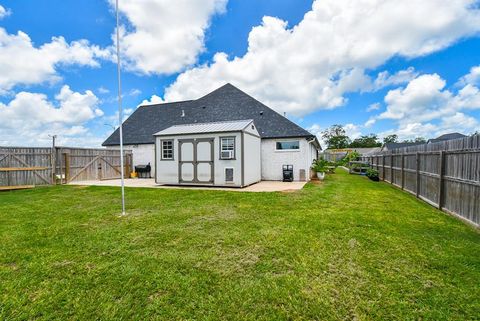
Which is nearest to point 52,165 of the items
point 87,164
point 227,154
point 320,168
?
point 87,164

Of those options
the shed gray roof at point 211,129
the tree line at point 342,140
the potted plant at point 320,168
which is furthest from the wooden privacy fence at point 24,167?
the tree line at point 342,140

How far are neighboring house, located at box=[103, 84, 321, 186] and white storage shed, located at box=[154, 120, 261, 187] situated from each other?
0.05m

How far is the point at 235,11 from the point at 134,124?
12.6 meters

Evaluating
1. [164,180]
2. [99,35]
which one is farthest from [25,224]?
[99,35]

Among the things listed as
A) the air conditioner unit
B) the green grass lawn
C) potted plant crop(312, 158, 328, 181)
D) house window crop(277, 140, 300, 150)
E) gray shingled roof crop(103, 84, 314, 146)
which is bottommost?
the green grass lawn

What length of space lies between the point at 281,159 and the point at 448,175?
8699 millimetres

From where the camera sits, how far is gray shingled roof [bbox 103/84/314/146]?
14.7 m

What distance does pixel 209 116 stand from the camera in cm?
1742

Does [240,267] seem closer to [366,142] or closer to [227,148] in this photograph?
[227,148]

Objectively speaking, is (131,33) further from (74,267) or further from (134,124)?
(134,124)

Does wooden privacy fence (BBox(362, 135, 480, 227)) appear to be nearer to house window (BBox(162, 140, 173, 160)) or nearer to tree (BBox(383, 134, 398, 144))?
house window (BBox(162, 140, 173, 160))

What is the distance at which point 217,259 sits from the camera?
3270 millimetres

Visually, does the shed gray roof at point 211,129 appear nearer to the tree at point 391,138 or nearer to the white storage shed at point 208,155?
the white storage shed at point 208,155

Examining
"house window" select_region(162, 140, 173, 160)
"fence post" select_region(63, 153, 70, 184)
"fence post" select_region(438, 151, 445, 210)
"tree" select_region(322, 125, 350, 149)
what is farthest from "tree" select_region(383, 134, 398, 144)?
"fence post" select_region(63, 153, 70, 184)
